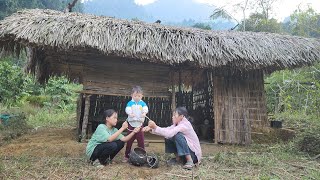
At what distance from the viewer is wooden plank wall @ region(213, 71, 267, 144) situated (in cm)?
762

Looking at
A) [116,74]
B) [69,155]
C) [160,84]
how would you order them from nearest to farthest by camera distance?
[69,155] → [116,74] → [160,84]

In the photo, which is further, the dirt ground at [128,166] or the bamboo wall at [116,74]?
the bamboo wall at [116,74]

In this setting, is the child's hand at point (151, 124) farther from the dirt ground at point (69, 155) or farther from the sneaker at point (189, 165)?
the sneaker at point (189, 165)

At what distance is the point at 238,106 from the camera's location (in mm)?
7809

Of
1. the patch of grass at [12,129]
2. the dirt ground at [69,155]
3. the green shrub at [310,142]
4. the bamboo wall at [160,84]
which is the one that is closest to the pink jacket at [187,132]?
the dirt ground at [69,155]

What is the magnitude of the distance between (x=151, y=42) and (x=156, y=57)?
35 cm

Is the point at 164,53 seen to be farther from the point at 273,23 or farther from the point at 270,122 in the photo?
the point at 273,23

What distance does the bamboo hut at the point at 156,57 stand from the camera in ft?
20.8

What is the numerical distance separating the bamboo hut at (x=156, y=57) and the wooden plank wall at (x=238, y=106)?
24 millimetres

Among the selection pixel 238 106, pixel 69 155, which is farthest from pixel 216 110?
pixel 69 155

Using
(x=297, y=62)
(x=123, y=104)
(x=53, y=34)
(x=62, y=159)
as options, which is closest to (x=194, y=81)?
(x=123, y=104)

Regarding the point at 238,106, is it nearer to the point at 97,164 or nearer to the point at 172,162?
the point at 172,162

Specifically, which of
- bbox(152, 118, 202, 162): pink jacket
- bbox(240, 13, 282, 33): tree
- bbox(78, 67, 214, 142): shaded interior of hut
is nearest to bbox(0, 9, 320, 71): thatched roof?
bbox(78, 67, 214, 142): shaded interior of hut

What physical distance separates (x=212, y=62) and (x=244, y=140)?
2.19 metres
